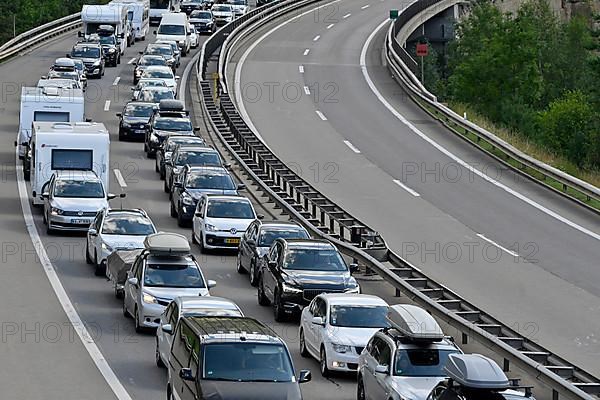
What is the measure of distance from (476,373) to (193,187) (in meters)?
24.3

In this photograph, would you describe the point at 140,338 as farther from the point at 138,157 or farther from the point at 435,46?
the point at 435,46

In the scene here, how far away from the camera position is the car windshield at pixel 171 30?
81.1m

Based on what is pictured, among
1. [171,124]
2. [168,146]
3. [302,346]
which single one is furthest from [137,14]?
[302,346]

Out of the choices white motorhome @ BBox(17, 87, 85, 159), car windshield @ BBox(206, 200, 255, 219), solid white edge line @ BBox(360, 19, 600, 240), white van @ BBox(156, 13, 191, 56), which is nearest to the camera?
car windshield @ BBox(206, 200, 255, 219)

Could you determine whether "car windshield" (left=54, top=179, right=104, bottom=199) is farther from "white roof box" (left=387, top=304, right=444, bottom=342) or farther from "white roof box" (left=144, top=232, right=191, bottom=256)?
"white roof box" (left=387, top=304, right=444, bottom=342)

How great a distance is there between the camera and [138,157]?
50.2 metres

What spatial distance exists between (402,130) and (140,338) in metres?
32.2

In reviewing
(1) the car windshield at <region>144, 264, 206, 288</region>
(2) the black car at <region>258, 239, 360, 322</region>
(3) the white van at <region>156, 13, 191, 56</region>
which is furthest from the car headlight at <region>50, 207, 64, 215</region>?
(3) the white van at <region>156, 13, 191, 56</region>

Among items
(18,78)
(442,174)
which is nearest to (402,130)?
(442,174)

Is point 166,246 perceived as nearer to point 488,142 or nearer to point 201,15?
point 488,142

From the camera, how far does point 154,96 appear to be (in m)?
57.9

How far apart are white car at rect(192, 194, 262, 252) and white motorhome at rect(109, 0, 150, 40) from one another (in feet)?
162

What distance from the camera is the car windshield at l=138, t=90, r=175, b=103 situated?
57.6 m

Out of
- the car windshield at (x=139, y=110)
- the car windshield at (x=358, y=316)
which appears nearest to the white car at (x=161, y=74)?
the car windshield at (x=139, y=110)
